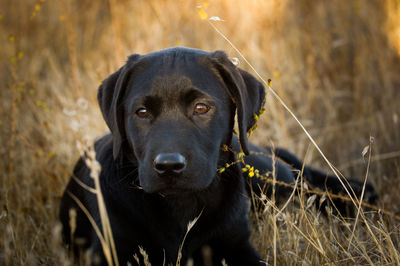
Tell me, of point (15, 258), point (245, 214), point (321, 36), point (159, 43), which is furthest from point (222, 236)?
point (321, 36)

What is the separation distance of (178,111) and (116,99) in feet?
1.43

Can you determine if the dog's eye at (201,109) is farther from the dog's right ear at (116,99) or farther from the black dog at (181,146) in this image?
the dog's right ear at (116,99)

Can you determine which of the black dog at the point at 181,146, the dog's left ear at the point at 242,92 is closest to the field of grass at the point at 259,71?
the black dog at the point at 181,146

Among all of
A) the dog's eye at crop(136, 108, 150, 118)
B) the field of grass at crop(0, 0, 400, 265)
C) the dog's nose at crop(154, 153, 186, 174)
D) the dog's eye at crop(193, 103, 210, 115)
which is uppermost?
the dog's eye at crop(136, 108, 150, 118)

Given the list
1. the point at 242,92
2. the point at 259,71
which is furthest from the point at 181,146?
the point at 259,71

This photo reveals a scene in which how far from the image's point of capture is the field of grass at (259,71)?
15.5ft

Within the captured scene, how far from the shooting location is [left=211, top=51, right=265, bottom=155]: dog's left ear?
2.98 m

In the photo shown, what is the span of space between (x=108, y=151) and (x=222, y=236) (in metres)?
1.04

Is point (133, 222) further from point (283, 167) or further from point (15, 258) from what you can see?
point (283, 167)

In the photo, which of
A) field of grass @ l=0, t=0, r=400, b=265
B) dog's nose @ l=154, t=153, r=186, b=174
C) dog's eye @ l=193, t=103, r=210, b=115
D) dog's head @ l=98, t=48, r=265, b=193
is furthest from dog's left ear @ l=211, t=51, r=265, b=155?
field of grass @ l=0, t=0, r=400, b=265

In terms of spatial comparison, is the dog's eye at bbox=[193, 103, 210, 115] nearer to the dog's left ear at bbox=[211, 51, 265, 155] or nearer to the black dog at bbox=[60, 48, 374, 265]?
the black dog at bbox=[60, 48, 374, 265]

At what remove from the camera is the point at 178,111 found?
2.90 m

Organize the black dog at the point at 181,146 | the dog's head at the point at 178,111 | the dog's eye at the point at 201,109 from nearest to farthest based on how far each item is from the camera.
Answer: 1. the dog's head at the point at 178,111
2. the black dog at the point at 181,146
3. the dog's eye at the point at 201,109

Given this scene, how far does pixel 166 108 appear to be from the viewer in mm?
2908
